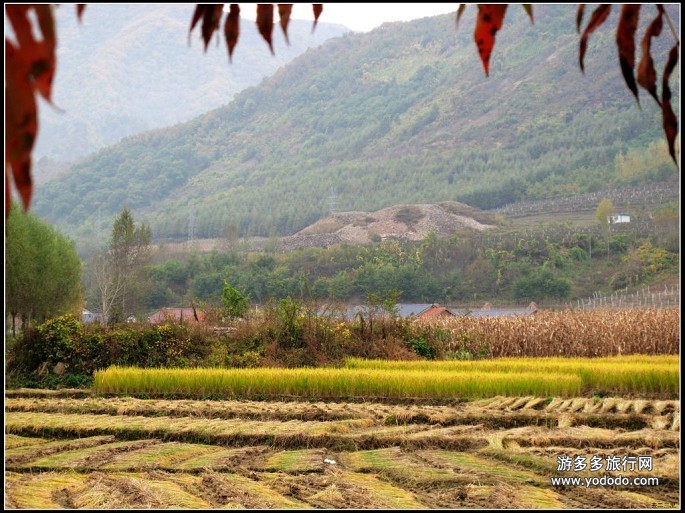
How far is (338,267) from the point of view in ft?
197

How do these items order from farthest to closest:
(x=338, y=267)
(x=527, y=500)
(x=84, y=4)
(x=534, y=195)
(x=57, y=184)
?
(x=57, y=184) → (x=534, y=195) → (x=338, y=267) → (x=527, y=500) → (x=84, y=4)

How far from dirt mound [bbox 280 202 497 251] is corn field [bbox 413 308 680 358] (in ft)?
154

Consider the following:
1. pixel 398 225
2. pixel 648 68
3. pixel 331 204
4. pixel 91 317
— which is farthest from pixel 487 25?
pixel 331 204

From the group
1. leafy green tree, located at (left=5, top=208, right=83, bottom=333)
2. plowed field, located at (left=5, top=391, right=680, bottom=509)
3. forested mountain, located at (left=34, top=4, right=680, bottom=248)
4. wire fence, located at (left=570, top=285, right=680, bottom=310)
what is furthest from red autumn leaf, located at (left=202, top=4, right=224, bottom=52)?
forested mountain, located at (left=34, top=4, right=680, bottom=248)

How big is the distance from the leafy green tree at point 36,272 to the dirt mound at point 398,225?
4052cm

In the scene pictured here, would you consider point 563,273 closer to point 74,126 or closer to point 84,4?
point 84,4

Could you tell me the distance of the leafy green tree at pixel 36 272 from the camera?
26.6 m

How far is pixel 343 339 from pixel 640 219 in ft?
164

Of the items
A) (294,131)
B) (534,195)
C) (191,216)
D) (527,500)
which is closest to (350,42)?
(294,131)

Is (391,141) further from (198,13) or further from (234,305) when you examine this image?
(198,13)

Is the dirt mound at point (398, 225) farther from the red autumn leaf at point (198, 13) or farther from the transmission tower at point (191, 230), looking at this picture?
the red autumn leaf at point (198, 13)

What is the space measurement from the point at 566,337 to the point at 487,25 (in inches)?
Answer: 780

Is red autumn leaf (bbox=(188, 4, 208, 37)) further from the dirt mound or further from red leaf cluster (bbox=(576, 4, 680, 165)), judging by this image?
the dirt mound

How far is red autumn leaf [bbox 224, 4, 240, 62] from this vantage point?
163cm
